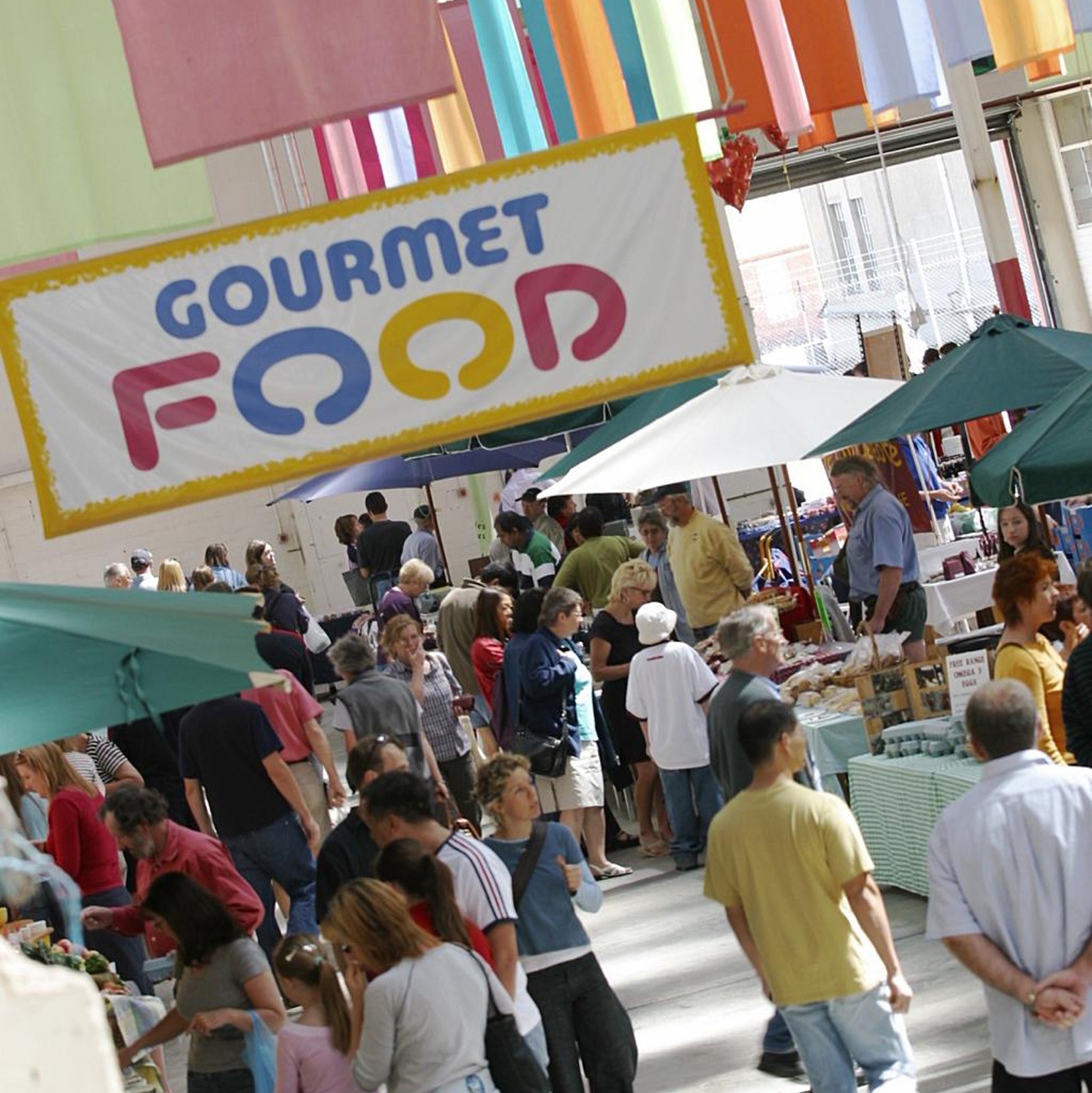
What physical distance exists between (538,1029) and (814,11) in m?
7.81

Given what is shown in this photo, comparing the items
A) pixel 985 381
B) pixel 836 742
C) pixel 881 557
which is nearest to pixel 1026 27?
pixel 985 381

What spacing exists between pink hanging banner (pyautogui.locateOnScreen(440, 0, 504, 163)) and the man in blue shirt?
372 cm

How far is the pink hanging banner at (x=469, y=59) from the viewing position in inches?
489

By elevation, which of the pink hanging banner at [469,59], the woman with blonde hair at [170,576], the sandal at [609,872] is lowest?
the sandal at [609,872]

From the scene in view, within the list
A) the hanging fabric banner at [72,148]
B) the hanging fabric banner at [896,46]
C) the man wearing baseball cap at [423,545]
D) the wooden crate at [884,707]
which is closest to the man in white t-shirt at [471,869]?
the hanging fabric banner at [72,148]

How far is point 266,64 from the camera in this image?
19.0 feet

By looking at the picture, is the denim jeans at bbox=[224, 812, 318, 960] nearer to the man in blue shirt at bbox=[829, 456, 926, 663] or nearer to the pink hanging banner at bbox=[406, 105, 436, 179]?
the man in blue shirt at bbox=[829, 456, 926, 663]

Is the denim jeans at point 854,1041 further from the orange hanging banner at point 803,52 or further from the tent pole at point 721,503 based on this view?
the tent pole at point 721,503

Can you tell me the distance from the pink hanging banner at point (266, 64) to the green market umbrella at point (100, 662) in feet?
5.34

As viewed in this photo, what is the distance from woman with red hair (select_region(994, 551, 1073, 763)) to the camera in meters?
6.34

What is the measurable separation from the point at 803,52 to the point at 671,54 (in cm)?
226

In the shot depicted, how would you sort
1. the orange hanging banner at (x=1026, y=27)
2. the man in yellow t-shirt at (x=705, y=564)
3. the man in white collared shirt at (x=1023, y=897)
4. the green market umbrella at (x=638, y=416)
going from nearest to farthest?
the man in white collared shirt at (x=1023, y=897), the orange hanging banner at (x=1026, y=27), the man in yellow t-shirt at (x=705, y=564), the green market umbrella at (x=638, y=416)

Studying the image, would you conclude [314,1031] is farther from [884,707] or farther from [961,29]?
[961,29]

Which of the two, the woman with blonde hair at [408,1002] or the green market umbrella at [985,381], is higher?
the green market umbrella at [985,381]
